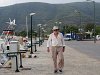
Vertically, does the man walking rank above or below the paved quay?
above

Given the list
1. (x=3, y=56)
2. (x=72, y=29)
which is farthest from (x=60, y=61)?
(x=72, y=29)

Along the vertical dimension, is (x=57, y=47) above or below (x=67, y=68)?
above

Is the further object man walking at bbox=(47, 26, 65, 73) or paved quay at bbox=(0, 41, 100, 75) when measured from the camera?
man walking at bbox=(47, 26, 65, 73)

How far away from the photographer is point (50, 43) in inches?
630

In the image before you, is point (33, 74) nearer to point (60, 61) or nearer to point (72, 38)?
point (60, 61)

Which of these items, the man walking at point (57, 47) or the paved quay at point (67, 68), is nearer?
the paved quay at point (67, 68)

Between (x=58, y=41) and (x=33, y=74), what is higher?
(x=58, y=41)

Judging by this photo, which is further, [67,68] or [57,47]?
[67,68]

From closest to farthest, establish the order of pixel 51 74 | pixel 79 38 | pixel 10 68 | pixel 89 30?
pixel 51 74, pixel 10 68, pixel 79 38, pixel 89 30

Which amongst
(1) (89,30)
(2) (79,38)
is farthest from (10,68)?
(1) (89,30)

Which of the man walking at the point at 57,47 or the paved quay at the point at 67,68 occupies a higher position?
the man walking at the point at 57,47

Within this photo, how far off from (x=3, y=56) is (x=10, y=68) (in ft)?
18.2

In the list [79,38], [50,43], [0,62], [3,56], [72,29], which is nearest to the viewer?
[50,43]

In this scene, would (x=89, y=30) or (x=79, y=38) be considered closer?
(x=79, y=38)
